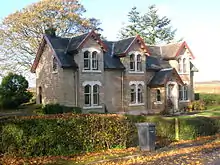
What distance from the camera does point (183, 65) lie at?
39938mm

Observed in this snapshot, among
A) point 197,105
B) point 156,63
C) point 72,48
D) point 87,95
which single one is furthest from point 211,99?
point 72,48

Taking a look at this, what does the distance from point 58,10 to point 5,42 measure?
861cm

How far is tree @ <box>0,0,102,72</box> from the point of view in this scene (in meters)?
44.5

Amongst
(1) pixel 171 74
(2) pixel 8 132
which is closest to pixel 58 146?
(2) pixel 8 132

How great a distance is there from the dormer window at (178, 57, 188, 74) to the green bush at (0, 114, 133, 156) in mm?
25846

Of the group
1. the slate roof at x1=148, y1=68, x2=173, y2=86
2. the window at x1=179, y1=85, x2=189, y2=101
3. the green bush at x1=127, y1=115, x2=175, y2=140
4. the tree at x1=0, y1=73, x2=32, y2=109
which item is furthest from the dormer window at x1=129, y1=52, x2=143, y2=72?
the green bush at x1=127, y1=115, x2=175, y2=140

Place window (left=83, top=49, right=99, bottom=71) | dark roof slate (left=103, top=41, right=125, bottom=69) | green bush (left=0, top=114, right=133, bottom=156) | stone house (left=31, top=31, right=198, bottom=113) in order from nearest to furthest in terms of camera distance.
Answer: green bush (left=0, top=114, right=133, bottom=156), stone house (left=31, top=31, right=198, bottom=113), window (left=83, top=49, right=99, bottom=71), dark roof slate (left=103, top=41, right=125, bottom=69)

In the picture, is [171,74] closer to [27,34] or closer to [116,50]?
[116,50]

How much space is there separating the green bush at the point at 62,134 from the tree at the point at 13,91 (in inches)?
972

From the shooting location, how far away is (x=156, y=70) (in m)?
36.7

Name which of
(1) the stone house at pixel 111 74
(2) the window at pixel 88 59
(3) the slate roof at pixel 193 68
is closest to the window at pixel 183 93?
(1) the stone house at pixel 111 74

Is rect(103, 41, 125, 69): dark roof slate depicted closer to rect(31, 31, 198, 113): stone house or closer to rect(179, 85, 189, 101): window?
rect(31, 31, 198, 113): stone house

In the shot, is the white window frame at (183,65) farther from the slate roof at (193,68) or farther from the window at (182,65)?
the slate roof at (193,68)

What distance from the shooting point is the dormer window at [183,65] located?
1556 inches
